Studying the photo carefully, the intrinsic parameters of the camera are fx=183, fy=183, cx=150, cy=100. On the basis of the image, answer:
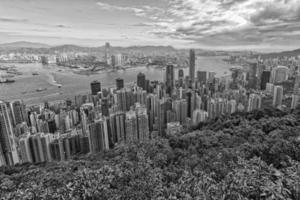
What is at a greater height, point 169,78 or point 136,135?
point 169,78

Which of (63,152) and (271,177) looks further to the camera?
(63,152)

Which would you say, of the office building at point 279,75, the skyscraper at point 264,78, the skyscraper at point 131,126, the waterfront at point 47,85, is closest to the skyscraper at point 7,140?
the skyscraper at point 131,126


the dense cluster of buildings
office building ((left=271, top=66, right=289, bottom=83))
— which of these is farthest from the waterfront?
office building ((left=271, top=66, right=289, bottom=83))

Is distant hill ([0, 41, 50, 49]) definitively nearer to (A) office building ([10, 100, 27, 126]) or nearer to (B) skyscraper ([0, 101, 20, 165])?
(A) office building ([10, 100, 27, 126])

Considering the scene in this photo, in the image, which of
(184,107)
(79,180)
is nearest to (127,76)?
(184,107)

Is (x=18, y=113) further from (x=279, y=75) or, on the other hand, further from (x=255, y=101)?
(x=279, y=75)

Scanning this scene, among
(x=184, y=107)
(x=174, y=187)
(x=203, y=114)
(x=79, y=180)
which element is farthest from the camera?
(x=184, y=107)

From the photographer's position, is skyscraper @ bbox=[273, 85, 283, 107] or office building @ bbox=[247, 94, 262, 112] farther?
skyscraper @ bbox=[273, 85, 283, 107]

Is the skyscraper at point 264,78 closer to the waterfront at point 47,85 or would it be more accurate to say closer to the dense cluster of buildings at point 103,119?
the dense cluster of buildings at point 103,119

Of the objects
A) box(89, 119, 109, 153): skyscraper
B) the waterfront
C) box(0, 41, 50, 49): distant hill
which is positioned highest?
box(0, 41, 50, 49): distant hill

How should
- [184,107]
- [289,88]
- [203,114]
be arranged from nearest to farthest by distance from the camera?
1. [203,114]
2. [184,107]
3. [289,88]

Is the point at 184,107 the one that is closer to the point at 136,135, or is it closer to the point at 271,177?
the point at 136,135
